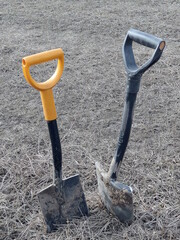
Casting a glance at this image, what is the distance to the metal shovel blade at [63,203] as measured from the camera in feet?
6.93

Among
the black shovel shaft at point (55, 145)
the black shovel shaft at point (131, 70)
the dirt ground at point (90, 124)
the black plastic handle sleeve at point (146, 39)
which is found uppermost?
the black plastic handle sleeve at point (146, 39)

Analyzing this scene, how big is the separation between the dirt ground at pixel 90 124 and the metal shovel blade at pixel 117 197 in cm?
7

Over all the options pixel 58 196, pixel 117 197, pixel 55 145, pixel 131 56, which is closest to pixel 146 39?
pixel 131 56

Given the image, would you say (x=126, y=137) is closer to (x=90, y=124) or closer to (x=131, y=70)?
(x=131, y=70)

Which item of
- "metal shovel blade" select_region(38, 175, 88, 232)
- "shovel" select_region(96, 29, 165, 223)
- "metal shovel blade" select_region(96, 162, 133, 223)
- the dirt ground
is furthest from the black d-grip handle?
the dirt ground

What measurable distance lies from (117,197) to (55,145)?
45 cm

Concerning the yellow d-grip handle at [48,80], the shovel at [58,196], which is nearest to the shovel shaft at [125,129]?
the shovel at [58,196]

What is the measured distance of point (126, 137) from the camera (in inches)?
79.9

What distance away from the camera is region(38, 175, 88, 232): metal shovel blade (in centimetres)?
211

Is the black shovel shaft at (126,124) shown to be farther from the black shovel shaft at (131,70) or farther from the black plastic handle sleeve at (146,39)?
the black plastic handle sleeve at (146,39)

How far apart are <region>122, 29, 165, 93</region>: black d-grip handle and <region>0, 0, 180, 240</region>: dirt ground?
827 millimetres

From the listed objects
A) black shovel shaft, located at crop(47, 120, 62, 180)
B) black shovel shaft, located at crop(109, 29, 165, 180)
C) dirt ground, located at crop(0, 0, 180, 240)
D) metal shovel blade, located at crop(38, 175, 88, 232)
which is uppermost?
black shovel shaft, located at crop(109, 29, 165, 180)

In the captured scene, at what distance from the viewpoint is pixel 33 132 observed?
3053 mm

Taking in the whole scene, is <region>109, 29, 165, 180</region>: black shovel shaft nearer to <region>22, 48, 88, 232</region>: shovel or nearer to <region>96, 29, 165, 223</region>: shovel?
<region>96, 29, 165, 223</region>: shovel
